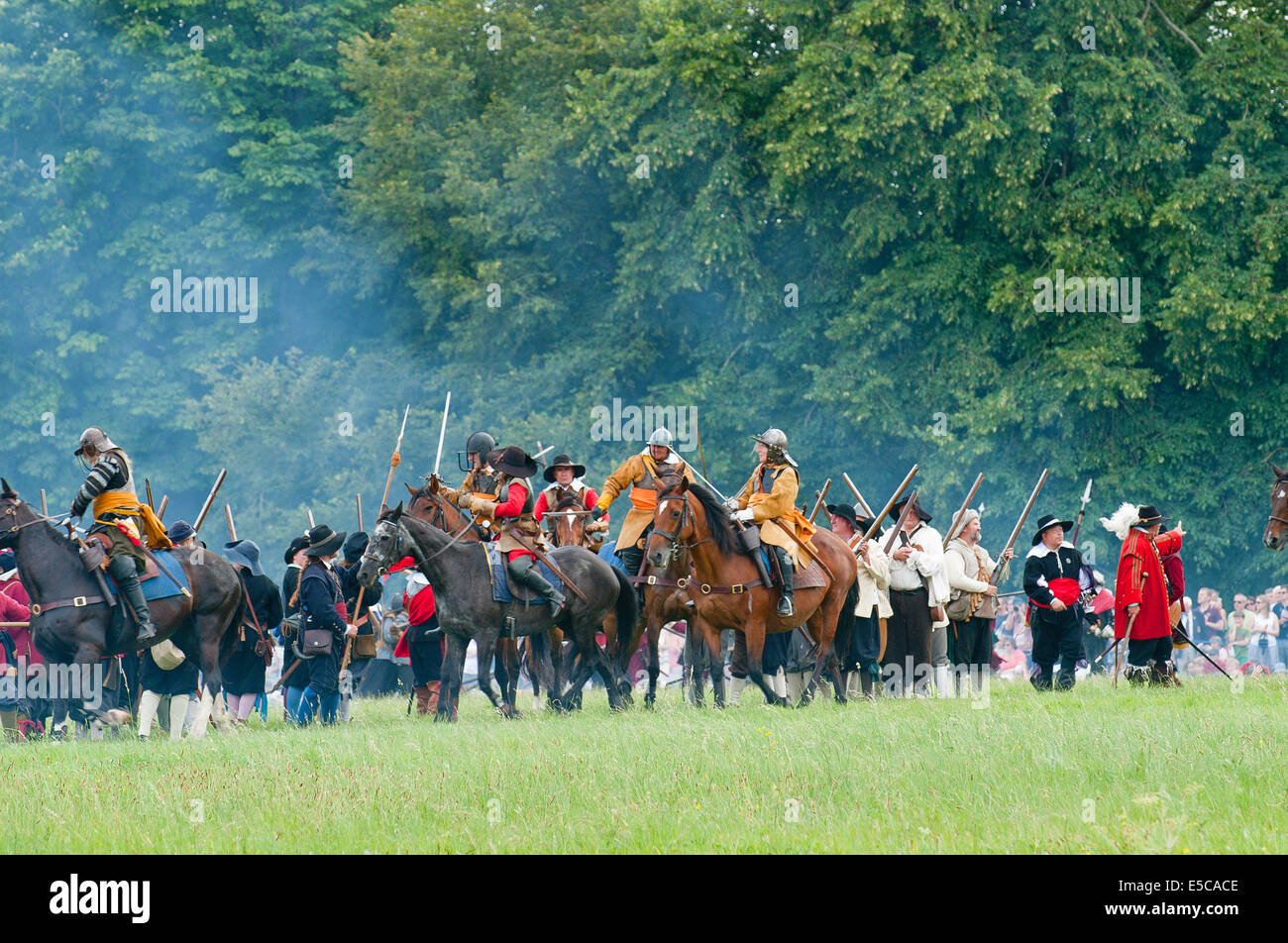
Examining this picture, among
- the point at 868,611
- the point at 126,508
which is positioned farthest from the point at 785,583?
the point at 126,508

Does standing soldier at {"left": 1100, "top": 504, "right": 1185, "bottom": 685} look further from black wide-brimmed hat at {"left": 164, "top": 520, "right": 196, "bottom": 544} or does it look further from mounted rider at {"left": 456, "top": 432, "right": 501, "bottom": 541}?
black wide-brimmed hat at {"left": 164, "top": 520, "right": 196, "bottom": 544}

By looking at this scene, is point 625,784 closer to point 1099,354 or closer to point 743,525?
point 743,525

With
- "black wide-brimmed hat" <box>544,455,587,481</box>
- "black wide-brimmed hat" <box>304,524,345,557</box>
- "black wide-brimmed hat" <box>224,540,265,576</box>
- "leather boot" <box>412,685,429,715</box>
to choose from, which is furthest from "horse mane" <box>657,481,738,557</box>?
"black wide-brimmed hat" <box>224,540,265,576</box>

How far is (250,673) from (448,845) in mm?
8766

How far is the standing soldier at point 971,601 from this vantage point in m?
18.8

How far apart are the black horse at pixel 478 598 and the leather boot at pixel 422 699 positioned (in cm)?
123

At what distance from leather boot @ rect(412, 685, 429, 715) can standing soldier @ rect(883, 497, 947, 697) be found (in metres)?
4.94

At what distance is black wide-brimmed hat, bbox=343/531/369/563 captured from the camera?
58.2ft

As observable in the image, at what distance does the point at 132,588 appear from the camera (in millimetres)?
15344

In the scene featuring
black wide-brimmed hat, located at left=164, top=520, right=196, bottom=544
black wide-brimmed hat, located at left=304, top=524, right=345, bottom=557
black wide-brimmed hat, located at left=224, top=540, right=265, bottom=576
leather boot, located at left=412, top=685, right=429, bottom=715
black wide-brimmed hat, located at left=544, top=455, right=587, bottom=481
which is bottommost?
leather boot, located at left=412, top=685, right=429, bottom=715

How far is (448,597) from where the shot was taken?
16.2 meters

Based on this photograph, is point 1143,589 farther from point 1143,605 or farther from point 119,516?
point 119,516

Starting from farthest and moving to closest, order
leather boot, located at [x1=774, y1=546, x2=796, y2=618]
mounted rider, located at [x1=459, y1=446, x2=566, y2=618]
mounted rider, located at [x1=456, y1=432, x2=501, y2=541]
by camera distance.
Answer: leather boot, located at [x1=774, y1=546, x2=796, y2=618] → mounted rider, located at [x1=456, y1=432, x2=501, y2=541] → mounted rider, located at [x1=459, y1=446, x2=566, y2=618]

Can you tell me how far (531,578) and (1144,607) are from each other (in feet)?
23.3
